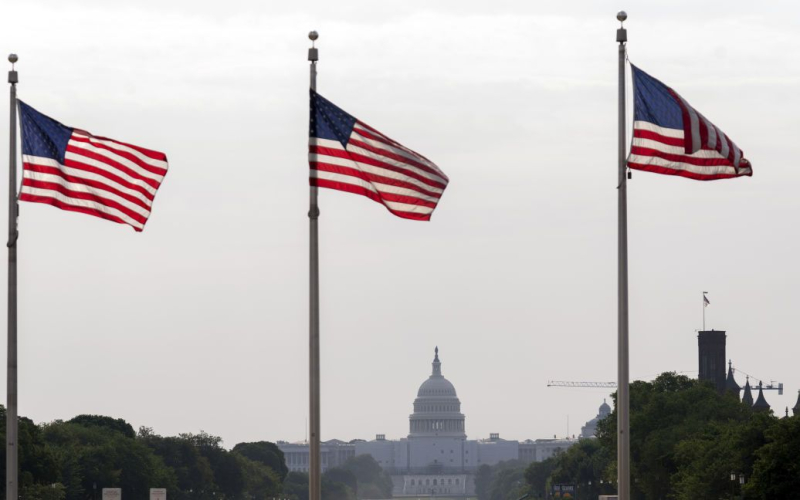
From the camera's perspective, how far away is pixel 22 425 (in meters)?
131

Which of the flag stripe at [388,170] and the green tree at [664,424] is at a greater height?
the flag stripe at [388,170]

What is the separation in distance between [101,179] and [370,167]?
621cm

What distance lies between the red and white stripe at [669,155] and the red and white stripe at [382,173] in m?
4.55

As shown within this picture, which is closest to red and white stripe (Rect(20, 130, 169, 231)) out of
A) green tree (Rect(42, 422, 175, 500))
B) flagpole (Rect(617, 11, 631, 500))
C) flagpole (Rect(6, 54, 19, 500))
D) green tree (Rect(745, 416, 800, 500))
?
flagpole (Rect(6, 54, 19, 500))

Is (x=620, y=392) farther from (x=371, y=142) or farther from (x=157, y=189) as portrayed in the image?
(x=157, y=189)

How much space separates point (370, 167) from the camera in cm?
A: 4150

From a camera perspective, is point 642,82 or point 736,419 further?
point 736,419

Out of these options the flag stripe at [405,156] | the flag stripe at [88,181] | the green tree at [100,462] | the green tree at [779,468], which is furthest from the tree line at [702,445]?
the flag stripe at [88,181]

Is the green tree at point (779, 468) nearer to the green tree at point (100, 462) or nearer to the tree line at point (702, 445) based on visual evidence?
the tree line at point (702, 445)

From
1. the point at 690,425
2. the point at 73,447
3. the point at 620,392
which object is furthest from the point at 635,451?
the point at 620,392

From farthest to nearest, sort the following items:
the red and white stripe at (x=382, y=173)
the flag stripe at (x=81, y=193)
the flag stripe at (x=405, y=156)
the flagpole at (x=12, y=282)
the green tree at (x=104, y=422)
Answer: the green tree at (x=104, y=422), the flagpole at (x=12, y=282), the flag stripe at (x=81, y=193), the flag stripe at (x=405, y=156), the red and white stripe at (x=382, y=173)

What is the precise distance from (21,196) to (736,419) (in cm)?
11605

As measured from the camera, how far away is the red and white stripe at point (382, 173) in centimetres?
4134

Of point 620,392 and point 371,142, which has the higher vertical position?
point 371,142
